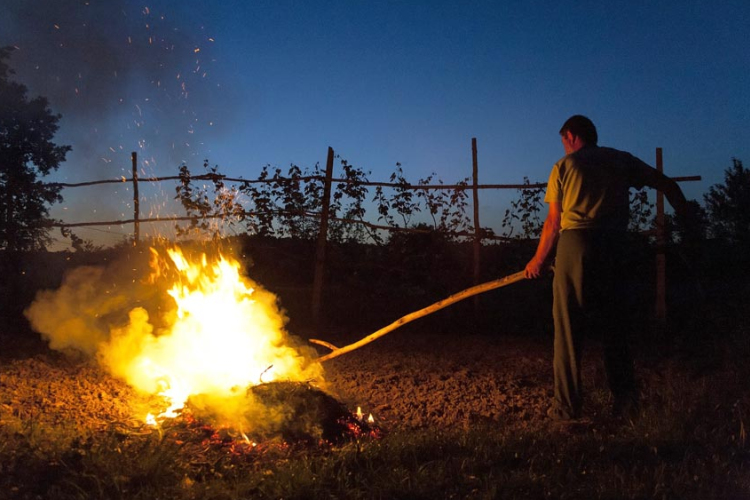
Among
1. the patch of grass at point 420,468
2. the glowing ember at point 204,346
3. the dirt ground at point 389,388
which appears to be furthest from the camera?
the glowing ember at point 204,346

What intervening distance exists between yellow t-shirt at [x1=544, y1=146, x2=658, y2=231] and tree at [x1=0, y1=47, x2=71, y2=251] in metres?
9.42

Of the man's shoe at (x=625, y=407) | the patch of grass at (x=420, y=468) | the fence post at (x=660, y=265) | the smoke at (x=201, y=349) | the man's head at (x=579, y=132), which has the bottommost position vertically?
the patch of grass at (x=420, y=468)

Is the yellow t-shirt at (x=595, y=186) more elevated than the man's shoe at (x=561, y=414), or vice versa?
the yellow t-shirt at (x=595, y=186)

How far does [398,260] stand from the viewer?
9.07m

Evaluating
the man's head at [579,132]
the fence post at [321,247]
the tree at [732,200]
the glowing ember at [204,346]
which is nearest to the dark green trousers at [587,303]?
the man's head at [579,132]

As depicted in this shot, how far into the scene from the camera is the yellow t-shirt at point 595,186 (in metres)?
3.92

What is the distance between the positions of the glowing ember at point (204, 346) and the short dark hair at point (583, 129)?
117 inches

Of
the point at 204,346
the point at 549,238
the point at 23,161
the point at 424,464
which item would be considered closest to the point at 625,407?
the point at 549,238

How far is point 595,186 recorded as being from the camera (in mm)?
3928

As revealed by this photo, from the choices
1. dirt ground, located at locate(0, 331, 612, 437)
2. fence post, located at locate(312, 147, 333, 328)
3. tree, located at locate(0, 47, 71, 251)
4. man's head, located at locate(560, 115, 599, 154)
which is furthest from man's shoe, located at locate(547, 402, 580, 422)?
tree, located at locate(0, 47, 71, 251)

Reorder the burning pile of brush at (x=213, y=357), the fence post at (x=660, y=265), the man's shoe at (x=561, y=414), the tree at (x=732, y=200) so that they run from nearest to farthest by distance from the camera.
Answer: the burning pile of brush at (x=213, y=357), the man's shoe at (x=561, y=414), the fence post at (x=660, y=265), the tree at (x=732, y=200)

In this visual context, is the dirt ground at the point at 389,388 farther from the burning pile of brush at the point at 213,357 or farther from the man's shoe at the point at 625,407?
the man's shoe at the point at 625,407

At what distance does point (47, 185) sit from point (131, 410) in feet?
24.6

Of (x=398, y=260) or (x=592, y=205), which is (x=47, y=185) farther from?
(x=592, y=205)
